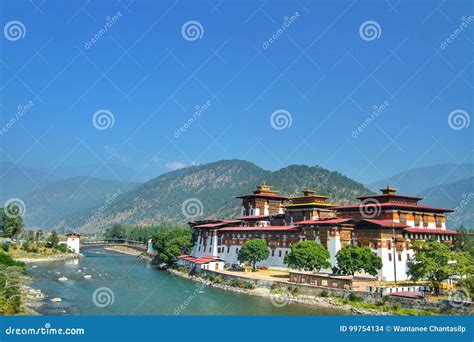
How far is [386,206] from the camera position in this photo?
166 ft

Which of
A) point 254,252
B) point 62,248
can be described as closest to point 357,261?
point 254,252

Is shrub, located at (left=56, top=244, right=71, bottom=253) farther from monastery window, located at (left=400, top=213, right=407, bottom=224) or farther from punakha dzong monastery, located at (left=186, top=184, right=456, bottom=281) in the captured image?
monastery window, located at (left=400, top=213, right=407, bottom=224)

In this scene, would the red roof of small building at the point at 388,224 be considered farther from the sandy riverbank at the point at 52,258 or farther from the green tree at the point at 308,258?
the sandy riverbank at the point at 52,258

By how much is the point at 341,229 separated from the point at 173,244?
2846cm

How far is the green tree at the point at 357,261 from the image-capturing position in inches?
1729

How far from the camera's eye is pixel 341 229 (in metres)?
49.1

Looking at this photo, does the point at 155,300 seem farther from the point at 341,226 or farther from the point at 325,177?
the point at 325,177

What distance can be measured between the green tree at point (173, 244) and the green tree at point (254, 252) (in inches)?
627

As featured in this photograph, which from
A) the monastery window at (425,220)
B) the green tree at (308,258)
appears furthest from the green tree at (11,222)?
the monastery window at (425,220)

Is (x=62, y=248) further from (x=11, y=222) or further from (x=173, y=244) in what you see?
(x=173, y=244)

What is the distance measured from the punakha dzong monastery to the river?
27.5 ft

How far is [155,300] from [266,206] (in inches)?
1354

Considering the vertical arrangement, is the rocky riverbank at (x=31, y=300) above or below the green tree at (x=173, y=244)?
below

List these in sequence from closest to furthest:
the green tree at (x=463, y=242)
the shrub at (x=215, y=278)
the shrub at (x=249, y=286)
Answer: the shrub at (x=249, y=286) → the green tree at (x=463, y=242) → the shrub at (x=215, y=278)
